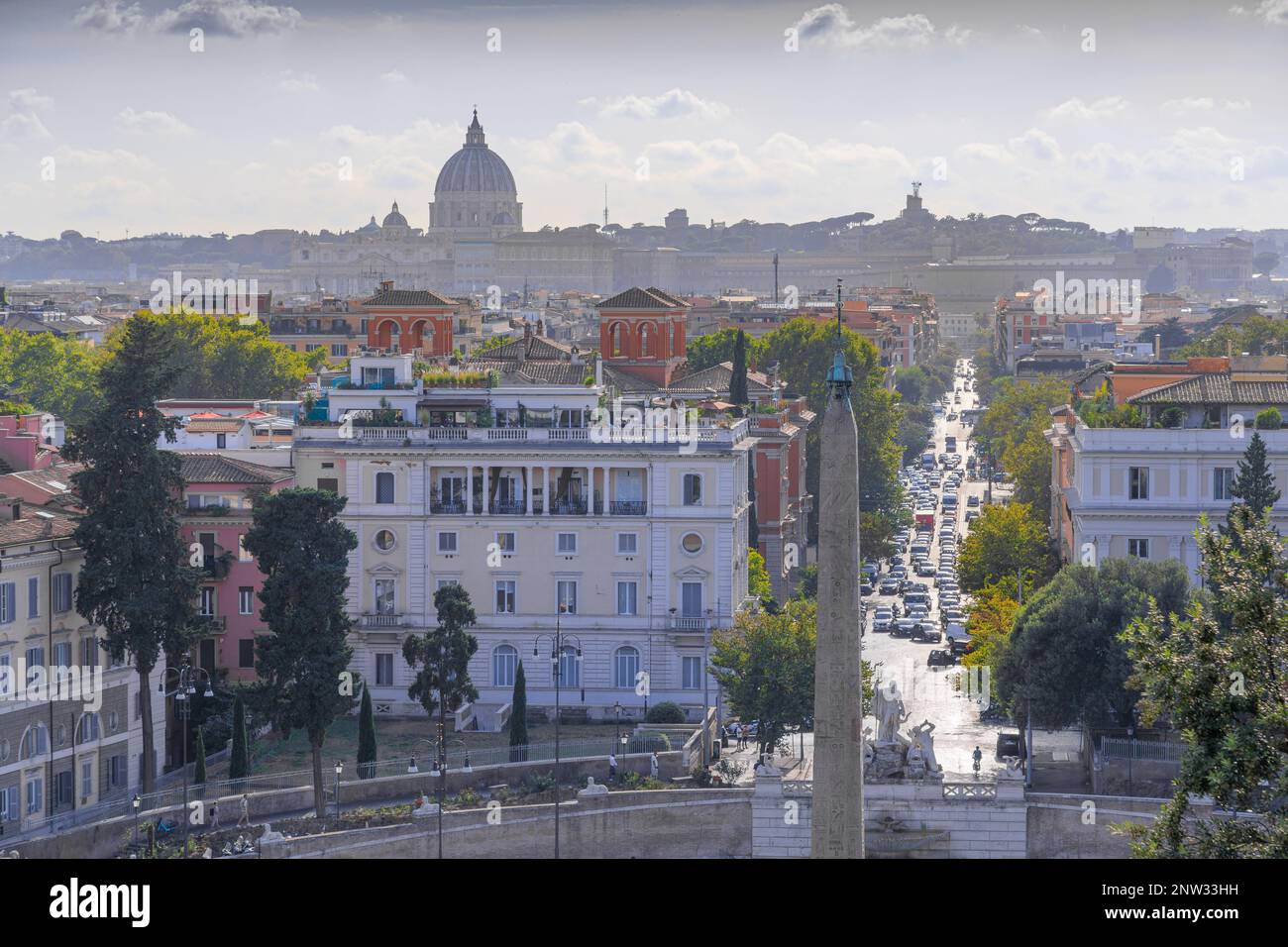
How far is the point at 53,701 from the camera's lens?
93.4ft

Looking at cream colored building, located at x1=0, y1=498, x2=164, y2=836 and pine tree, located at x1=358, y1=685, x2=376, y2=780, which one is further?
pine tree, located at x1=358, y1=685, x2=376, y2=780

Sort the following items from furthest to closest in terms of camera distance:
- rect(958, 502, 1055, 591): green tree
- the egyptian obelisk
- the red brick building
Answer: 1. the red brick building
2. rect(958, 502, 1055, 591): green tree
3. the egyptian obelisk

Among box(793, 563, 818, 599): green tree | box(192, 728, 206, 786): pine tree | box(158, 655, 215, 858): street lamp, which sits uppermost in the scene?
box(793, 563, 818, 599): green tree

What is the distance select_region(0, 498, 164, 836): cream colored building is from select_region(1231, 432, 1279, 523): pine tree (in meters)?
15.4

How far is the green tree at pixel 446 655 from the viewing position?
3219cm

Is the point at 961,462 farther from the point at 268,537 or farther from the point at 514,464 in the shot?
the point at 268,537

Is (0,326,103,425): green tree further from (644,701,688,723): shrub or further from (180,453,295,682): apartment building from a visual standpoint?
(644,701,688,723): shrub

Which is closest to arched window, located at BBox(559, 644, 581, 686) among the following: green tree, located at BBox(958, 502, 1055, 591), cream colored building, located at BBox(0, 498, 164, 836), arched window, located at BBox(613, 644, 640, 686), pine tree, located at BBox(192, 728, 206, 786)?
arched window, located at BBox(613, 644, 640, 686)

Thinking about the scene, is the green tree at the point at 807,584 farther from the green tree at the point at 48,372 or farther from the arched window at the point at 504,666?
the green tree at the point at 48,372

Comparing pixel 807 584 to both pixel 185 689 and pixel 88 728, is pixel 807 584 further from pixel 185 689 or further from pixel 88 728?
pixel 88 728

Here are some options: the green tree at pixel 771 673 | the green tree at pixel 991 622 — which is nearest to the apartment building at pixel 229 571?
the green tree at pixel 771 673

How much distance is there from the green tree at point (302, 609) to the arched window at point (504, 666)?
4663mm

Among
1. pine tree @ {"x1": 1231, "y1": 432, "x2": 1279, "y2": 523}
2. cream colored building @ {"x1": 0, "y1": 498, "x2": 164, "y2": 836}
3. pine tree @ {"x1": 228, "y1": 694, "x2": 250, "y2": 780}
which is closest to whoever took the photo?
cream colored building @ {"x1": 0, "y1": 498, "x2": 164, "y2": 836}

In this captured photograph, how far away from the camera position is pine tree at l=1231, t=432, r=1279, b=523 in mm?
34438
